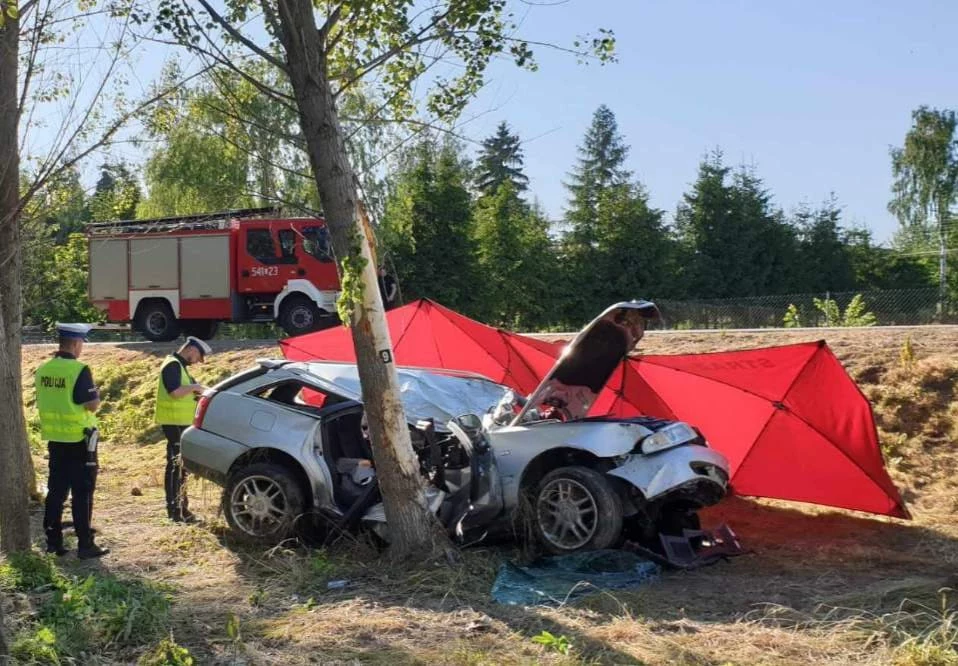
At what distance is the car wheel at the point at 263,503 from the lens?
26.3 feet

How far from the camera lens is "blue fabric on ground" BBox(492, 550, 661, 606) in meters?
6.46

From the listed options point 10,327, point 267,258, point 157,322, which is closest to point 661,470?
point 10,327

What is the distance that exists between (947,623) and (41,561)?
17.8 feet

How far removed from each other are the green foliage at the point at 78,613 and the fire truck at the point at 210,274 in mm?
13795

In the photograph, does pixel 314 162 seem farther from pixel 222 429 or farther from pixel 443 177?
pixel 443 177

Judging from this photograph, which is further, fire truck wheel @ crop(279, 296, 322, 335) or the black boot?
fire truck wheel @ crop(279, 296, 322, 335)

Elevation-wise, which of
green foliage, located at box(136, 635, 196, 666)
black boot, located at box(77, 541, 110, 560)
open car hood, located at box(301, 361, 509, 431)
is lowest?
black boot, located at box(77, 541, 110, 560)

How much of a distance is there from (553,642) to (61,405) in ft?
15.0

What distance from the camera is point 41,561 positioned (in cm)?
672

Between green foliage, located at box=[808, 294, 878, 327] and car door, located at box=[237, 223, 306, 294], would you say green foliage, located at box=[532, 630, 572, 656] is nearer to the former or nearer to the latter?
green foliage, located at box=[808, 294, 878, 327]

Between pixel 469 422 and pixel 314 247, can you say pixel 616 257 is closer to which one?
pixel 314 247

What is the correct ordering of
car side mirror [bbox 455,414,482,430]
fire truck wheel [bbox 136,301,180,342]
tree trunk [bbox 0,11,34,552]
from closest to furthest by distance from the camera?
tree trunk [bbox 0,11,34,552], car side mirror [bbox 455,414,482,430], fire truck wheel [bbox 136,301,180,342]

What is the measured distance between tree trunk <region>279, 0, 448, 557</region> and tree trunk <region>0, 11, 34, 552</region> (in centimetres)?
238

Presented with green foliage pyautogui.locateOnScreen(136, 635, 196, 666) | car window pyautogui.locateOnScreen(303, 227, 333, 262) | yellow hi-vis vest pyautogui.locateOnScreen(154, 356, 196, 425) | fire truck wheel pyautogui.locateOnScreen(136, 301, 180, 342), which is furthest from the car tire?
green foliage pyautogui.locateOnScreen(136, 635, 196, 666)
